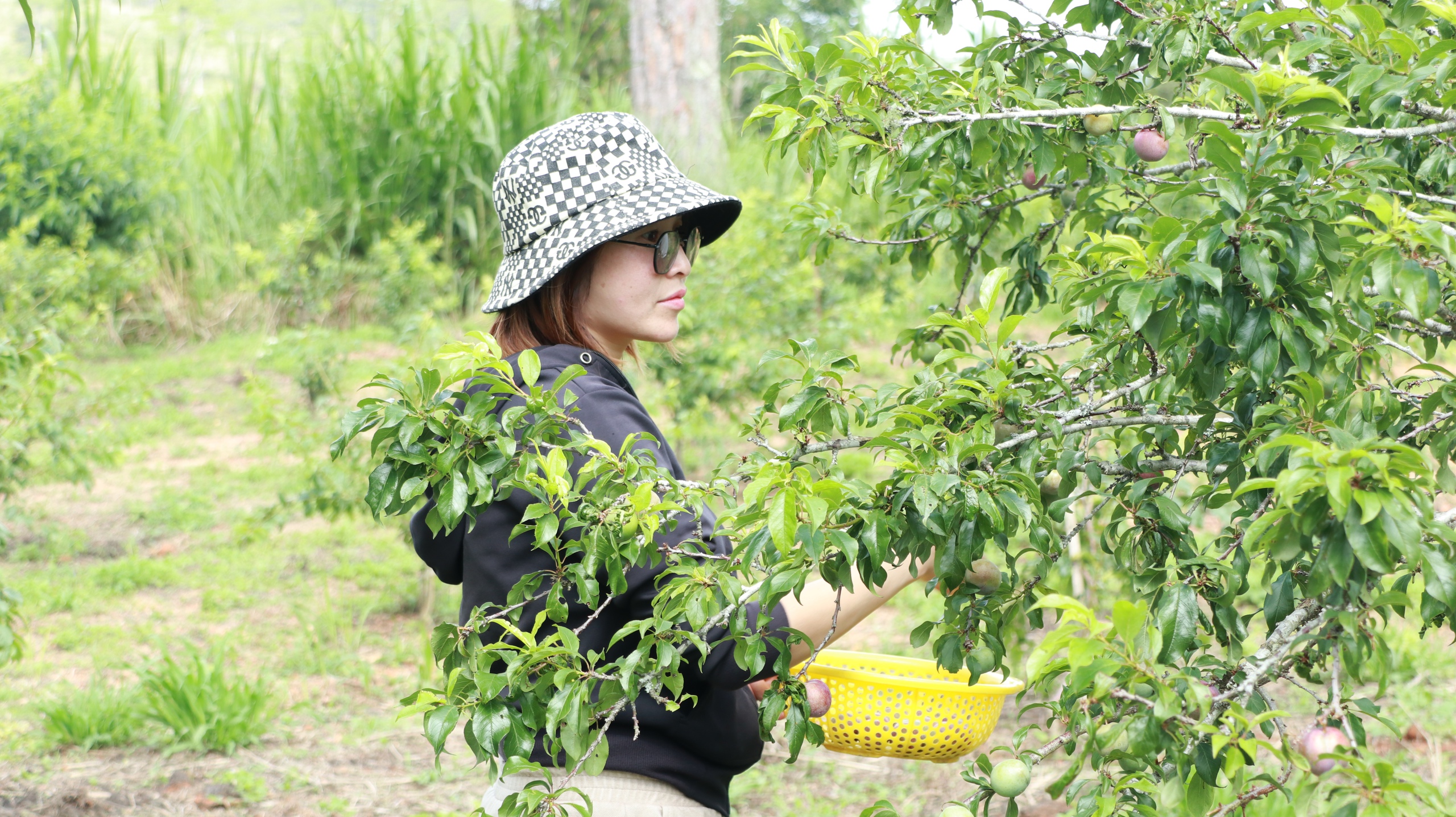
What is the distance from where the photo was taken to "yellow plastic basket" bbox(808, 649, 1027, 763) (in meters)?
1.96

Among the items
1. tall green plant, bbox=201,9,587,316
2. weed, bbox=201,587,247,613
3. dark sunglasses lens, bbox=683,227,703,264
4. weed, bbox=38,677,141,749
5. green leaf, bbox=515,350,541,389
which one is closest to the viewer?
green leaf, bbox=515,350,541,389

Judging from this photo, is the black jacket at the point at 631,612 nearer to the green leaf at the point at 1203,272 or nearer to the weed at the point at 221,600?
the green leaf at the point at 1203,272

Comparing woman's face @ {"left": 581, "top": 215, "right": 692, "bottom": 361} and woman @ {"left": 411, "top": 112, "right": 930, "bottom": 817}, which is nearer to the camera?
woman @ {"left": 411, "top": 112, "right": 930, "bottom": 817}

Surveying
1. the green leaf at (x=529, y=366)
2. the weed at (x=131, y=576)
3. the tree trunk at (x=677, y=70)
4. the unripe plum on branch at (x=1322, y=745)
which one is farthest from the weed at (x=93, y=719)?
the tree trunk at (x=677, y=70)

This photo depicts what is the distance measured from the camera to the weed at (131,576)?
5.21 m

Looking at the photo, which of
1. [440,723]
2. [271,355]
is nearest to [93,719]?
[271,355]

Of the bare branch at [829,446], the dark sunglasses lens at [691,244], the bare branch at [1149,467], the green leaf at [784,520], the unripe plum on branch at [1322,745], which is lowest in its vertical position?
the unripe plum on branch at [1322,745]

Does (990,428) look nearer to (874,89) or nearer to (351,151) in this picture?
(874,89)

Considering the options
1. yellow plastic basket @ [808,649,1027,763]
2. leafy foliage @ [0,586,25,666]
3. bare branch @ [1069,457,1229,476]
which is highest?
bare branch @ [1069,457,1229,476]

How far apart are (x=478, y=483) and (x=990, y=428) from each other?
0.57 m

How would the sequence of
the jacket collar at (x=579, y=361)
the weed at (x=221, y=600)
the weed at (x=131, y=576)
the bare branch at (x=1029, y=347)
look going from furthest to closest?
the weed at (x=131, y=576) < the weed at (x=221, y=600) < the jacket collar at (x=579, y=361) < the bare branch at (x=1029, y=347)

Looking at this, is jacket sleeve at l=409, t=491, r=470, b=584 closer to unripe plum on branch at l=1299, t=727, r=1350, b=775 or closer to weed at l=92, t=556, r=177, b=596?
unripe plum on branch at l=1299, t=727, r=1350, b=775

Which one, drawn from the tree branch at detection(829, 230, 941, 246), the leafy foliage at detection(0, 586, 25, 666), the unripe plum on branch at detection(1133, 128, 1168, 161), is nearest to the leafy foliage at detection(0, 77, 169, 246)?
the leafy foliage at detection(0, 586, 25, 666)

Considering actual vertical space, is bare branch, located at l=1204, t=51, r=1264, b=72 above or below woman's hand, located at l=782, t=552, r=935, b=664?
above
